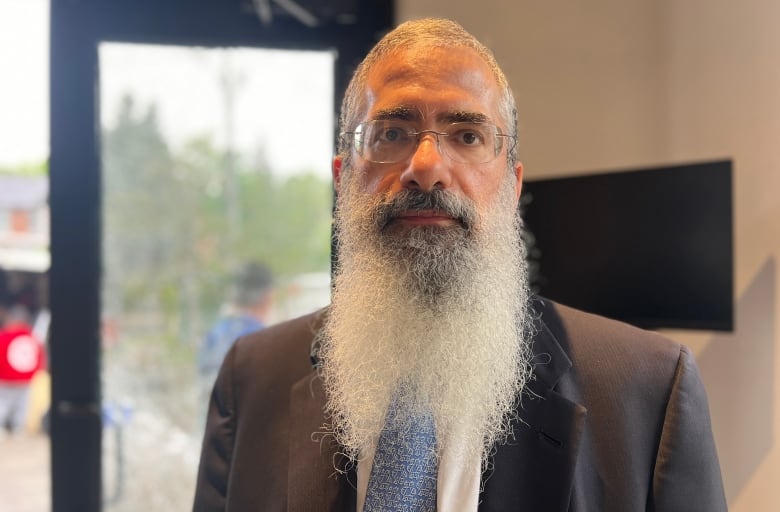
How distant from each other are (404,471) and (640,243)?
1290 millimetres

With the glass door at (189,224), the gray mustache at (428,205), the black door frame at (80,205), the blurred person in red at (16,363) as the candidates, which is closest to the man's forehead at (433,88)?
the gray mustache at (428,205)

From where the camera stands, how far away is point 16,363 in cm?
276

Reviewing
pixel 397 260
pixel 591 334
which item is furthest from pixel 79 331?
pixel 591 334

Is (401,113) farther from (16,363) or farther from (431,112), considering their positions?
(16,363)

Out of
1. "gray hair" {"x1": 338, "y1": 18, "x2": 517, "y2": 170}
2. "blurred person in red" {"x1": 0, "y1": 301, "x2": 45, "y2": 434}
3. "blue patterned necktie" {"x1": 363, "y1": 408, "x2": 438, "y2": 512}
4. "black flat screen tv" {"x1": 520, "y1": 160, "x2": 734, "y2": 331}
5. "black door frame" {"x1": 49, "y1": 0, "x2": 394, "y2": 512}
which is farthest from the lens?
"blurred person in red" {"x1": 0, "y1": 301, "x2": 45, "y2": 434}

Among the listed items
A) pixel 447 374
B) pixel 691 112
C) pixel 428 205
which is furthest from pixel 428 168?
pixel 691 112

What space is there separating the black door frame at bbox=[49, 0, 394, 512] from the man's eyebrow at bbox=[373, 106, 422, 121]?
6.25 feet

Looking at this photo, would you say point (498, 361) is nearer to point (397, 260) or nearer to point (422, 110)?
point (397, 260)

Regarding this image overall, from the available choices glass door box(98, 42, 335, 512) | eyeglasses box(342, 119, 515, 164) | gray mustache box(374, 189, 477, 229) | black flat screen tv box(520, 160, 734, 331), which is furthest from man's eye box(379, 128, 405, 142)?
glass door box(98, 42, 335, 512)

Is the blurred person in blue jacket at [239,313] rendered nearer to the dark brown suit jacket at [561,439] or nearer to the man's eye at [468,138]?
the dark brown suit jacket at [561,439]

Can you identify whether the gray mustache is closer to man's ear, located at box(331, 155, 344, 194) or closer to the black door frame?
man's ear, located at box(331, 155, 344, 194)

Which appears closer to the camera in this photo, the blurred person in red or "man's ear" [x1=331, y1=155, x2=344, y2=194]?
"man's ear" [x1=331, y1=155, x2=344, y2=194]

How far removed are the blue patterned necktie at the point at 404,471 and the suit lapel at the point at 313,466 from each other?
70 mm

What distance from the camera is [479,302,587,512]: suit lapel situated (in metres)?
0.99
